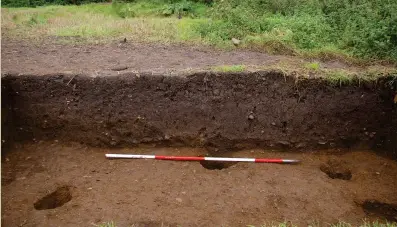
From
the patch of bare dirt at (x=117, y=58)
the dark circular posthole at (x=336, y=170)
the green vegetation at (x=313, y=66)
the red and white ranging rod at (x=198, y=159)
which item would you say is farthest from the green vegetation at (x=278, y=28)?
the red and white ranging rod at (x=198, y=159)

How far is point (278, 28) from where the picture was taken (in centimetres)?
607

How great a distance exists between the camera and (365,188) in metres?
4.18

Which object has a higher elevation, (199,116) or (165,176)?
(199,116)

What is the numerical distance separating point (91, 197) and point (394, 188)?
3327mm

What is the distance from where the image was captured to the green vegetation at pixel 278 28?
5.46 metres

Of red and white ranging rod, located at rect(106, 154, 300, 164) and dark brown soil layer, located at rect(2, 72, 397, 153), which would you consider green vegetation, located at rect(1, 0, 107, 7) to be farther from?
red and white ranging rod, located at rect(106, 154, 300, 164)

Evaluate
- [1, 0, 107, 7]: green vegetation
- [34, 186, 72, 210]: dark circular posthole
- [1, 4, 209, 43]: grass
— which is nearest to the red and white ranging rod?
[34, 186, 72, 210]: dark circular posthole

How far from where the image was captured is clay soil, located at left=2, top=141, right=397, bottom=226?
3.62 meters

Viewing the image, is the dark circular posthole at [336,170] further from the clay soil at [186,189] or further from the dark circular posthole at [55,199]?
the dark circular posthole at [55,199]

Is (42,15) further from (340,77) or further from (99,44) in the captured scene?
(340,77)

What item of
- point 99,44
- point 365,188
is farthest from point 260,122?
point 99,44

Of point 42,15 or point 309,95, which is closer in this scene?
point 309,95

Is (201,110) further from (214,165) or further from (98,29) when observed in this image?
(98,29)

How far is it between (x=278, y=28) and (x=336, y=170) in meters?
2.59
